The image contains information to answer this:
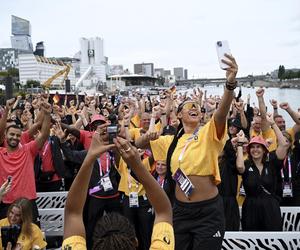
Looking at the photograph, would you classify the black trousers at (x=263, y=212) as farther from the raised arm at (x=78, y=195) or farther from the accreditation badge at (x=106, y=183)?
the raised arm at (x=78, y=195)

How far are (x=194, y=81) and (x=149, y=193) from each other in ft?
415

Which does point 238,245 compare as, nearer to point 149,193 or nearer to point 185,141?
point 185,141

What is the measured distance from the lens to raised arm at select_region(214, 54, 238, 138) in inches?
123

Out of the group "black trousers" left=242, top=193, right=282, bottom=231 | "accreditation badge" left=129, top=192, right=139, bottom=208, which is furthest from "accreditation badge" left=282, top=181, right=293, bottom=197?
"accreditation badge" left=129, top=192, right=139, bottom=208

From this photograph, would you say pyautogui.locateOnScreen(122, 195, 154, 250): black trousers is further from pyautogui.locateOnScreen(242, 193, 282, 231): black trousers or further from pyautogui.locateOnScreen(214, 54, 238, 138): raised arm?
pyautogui.locateOnScreen(214, 54, 238, 138): raised arm

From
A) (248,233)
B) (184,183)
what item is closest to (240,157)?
(248,233)

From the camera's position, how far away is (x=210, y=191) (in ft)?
11.8

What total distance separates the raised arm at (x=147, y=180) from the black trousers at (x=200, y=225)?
147 cm

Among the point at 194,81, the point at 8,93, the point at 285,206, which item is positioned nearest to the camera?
the point at 285,206

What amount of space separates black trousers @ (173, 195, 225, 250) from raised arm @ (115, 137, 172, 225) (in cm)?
147

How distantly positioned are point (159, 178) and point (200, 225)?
1472 mm

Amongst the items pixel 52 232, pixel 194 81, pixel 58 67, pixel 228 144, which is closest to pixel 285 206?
pixel 228 144

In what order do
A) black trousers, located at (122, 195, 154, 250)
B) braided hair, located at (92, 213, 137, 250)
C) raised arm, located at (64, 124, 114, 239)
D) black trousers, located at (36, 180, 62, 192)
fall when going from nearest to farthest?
braided hair, located at (92, 213, 137, 250), raised arm, located at (64, 124, 114, 239), black trousers, located at (122, 195, 154, 250), black trousers, located at (36, 180, 62, 192)

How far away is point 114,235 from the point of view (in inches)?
70.1
